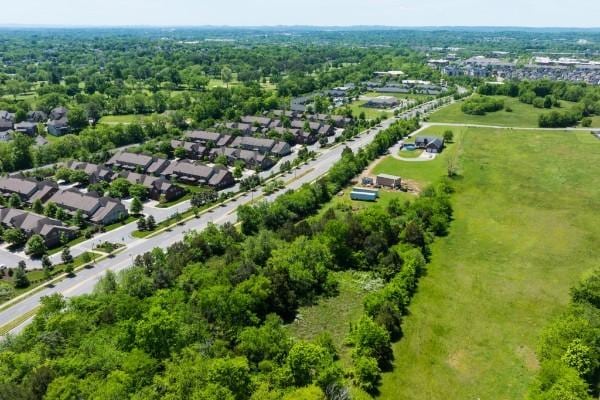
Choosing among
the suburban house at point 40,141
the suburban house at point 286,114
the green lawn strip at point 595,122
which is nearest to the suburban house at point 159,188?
the suburban house at point 40,141

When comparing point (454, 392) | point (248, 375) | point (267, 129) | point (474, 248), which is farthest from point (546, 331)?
point (267, 129)

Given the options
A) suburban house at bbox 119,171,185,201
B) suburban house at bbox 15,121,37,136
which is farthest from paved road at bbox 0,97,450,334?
suburban house at bbox 15,121,37,136

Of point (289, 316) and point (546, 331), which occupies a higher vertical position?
point (546, 331)

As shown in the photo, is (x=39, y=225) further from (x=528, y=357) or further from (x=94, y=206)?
(x=528, y=357)

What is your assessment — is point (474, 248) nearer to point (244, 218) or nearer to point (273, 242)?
point (273, 242)

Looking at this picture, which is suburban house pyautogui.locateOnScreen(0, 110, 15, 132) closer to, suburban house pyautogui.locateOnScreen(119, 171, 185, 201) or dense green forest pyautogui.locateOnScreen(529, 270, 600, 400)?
suburban house pyautogui.locateOnScreen(119, 171, 185, 201)

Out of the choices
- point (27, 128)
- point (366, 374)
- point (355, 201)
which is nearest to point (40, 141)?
point (27, 128)
